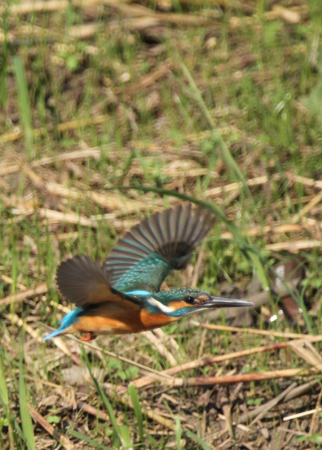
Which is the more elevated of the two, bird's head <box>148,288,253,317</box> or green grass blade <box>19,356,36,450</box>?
bird's head <box>148,288,253,317</box>

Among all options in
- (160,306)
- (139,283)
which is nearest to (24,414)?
(160,306)

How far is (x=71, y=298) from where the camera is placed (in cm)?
278

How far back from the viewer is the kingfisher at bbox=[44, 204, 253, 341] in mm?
2650

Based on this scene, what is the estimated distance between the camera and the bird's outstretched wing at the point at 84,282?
97.7 inches

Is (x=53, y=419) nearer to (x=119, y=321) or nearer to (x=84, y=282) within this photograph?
(x=119, y=321)

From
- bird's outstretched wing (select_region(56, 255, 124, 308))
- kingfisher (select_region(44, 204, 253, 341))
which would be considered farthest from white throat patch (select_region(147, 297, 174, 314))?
bird's outstretched wing (select_region(56, 255, 124, 308))

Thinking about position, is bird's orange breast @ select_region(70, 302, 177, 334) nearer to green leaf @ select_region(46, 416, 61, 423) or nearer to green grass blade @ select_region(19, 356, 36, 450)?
green grass blade @ select_region(19, 356, 36, 450)

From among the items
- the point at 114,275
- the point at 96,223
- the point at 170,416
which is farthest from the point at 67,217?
the point at 170,416

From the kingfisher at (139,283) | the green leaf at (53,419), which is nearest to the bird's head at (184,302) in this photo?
the kingfisher at (139,283)

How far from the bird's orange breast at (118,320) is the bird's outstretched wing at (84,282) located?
8cm

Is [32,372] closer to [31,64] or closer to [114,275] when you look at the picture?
[114,275]

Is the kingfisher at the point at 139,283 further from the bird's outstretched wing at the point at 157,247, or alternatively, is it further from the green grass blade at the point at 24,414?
the green grass blade at the point at 24,414

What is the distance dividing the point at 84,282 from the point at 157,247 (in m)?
0.69

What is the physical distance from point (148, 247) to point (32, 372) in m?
0.95
